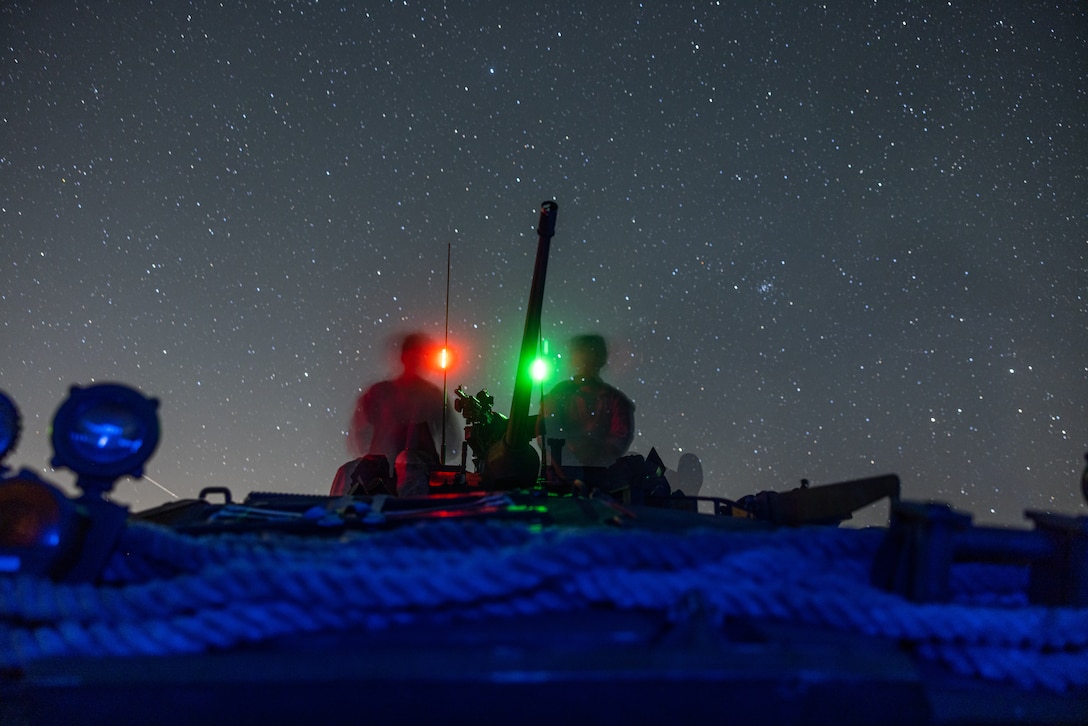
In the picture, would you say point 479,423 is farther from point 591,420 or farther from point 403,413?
point 591,420

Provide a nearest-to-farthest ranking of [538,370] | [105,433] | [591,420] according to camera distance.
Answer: [105,433] < [538,370] < [591,420]

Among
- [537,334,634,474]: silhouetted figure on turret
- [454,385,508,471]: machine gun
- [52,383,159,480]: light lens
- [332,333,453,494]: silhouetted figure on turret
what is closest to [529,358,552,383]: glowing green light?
[454,385,508,471]: machine gun

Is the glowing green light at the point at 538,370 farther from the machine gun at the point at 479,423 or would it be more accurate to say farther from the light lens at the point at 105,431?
the light lens at the point at 105,431

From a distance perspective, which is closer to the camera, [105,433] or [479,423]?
[105,433]

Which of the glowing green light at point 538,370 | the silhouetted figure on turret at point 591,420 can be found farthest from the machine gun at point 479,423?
the silhouetted figure on turret at point 591,420

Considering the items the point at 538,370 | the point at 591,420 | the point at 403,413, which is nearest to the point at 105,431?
the point at 538,370

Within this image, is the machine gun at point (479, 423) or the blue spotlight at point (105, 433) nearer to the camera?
the blue spotlight at point (105, 433)

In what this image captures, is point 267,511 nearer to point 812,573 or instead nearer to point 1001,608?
point 812,573

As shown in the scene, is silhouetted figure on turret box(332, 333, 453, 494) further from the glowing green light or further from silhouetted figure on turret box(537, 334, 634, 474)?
silhouetted figure on turret box(537, 334, 634, 474)

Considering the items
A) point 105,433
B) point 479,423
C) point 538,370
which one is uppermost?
point 538,370

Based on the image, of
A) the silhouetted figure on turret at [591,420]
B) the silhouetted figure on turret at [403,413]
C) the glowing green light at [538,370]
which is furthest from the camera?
the silhouetted figure on turret at [591,420]

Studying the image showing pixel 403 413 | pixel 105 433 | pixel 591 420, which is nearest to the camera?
pixel 105 433

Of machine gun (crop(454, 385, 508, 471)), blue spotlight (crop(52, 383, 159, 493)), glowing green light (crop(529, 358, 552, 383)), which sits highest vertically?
glowing green light (crop(529, 358, 552, 383))

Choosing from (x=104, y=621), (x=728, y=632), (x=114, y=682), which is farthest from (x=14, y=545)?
(x=728, y=632)
